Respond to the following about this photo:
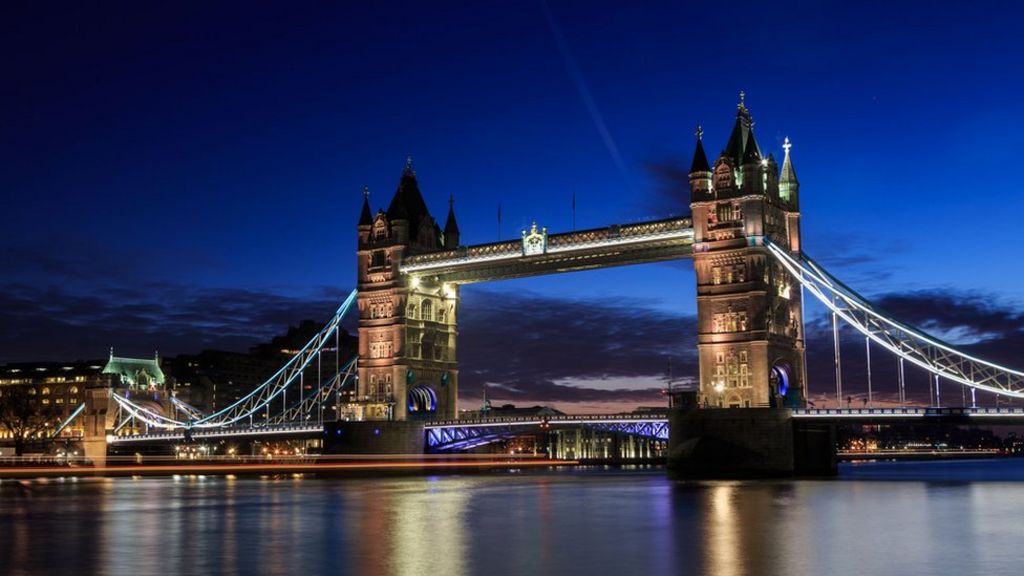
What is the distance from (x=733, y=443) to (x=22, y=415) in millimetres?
91657

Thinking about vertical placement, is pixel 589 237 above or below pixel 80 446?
above

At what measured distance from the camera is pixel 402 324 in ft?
270

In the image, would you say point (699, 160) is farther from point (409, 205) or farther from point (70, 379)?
point (70, 379)

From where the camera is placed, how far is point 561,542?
28312mm

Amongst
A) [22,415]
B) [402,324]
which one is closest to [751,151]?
[402,324]

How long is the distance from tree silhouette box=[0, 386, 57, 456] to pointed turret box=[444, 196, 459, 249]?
193ft

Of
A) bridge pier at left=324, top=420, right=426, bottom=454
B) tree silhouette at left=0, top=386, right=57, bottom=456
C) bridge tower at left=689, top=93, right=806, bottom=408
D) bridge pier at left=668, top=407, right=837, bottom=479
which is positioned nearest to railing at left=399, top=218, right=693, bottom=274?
bridge tower at left=689, top=93, right=806, bottom=408

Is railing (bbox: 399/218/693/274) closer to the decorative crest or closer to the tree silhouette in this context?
the decorative crest

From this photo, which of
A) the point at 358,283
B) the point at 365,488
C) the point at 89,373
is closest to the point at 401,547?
the point at 365,488

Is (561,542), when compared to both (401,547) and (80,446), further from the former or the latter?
(80,446)

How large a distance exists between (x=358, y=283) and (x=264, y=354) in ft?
360

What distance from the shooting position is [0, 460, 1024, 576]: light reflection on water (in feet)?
77.4

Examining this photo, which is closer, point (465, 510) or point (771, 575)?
point (771, 575)

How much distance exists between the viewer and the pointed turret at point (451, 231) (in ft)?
296
